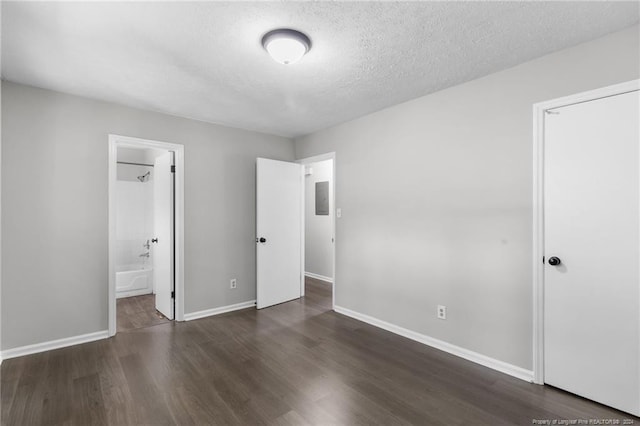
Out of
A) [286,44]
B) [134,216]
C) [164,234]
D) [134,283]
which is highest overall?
[286,44]

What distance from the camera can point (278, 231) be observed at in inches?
176

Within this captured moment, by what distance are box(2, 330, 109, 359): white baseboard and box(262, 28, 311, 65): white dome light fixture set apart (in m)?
3.25

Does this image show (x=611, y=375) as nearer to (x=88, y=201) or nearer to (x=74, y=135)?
(x=88, y=201)

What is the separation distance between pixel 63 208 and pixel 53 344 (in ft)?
4.31

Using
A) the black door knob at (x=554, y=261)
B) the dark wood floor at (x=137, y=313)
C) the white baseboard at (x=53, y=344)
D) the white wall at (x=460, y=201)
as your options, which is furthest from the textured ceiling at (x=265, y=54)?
the dark wood floor at (x=137, y=313)

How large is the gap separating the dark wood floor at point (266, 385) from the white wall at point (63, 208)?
0.41 m

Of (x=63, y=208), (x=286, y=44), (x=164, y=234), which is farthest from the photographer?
(x=164, y=234)

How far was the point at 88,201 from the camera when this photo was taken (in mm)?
3113

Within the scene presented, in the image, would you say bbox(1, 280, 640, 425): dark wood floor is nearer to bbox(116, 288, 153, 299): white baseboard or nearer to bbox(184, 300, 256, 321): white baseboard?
bbox(184, 300, 256, 321): white baseboard

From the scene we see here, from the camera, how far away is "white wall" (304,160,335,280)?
19.2 feet

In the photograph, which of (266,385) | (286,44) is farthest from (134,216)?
(286,44)

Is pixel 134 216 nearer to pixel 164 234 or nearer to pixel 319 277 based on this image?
pixel 164 234

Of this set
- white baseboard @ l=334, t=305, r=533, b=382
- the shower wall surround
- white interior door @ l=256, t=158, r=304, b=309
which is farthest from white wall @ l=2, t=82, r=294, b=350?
the shower wall surround

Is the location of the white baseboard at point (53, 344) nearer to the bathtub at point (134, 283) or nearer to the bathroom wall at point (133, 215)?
the bathtub at point (134, 283)
